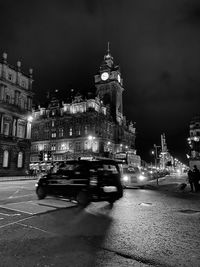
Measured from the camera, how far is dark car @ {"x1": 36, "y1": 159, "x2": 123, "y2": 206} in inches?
392

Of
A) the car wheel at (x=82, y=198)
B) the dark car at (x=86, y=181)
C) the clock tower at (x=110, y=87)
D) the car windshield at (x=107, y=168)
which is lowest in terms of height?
the car wheel at (x=82, y=198)

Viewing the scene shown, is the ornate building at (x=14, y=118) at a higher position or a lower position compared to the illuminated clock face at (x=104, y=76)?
lower

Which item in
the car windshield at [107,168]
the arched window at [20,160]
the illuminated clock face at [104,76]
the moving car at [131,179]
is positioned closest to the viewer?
the car windshield at [107,168]

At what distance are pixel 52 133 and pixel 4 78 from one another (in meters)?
40.0

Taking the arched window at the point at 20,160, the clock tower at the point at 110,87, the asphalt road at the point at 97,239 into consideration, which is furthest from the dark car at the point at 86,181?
the clock tower at the point at 110,87

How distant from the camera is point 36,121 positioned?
90188 millimetres

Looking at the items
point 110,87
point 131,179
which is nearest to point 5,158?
point 131,179

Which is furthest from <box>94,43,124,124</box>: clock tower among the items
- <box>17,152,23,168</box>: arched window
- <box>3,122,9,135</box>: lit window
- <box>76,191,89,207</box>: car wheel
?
<box>76,191,89,207</box>: car wheel

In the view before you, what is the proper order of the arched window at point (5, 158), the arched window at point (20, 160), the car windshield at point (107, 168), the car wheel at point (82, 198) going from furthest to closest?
the arched window at point (20, 160) < the arched window at point (5, 158) < the car windshield at point (107, 168) < the car wheel at point (82, 198)

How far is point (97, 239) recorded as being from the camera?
18.0 feet

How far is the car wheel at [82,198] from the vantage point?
9.91m

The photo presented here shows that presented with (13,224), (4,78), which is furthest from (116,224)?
(4,78)

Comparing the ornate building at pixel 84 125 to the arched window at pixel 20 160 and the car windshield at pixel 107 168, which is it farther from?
the car windshield at pixel 107 168

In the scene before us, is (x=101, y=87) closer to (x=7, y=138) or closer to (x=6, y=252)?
(x=7, y=138)
